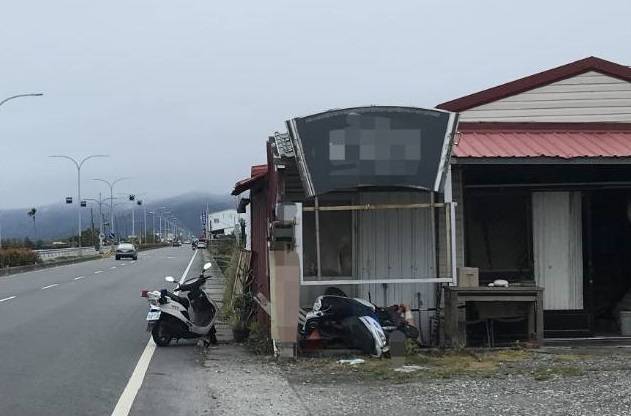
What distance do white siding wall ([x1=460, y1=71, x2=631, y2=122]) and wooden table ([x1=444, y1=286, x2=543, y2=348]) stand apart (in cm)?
323

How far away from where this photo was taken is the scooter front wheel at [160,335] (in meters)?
13.0

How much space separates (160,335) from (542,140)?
7094mm

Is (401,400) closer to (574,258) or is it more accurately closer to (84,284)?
(574,258)

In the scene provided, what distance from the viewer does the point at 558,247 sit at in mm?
13070

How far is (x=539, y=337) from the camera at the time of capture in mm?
11789

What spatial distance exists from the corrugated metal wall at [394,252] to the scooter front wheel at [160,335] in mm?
3319

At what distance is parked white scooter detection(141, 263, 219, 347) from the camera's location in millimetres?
12930

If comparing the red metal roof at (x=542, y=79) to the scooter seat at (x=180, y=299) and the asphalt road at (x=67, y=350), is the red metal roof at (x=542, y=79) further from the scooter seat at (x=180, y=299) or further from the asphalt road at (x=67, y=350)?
the asphalt road at (x=67, y=350)

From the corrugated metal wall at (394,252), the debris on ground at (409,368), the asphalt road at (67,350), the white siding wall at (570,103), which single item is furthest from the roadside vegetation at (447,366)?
the white siding wall at (570,103)

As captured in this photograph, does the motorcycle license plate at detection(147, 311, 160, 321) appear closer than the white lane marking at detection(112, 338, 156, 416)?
No

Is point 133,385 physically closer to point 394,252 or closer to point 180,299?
point 180,299

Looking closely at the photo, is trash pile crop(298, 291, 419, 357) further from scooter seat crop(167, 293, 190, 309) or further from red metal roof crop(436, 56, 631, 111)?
red metal roof crop(436, 56, 631, 111)

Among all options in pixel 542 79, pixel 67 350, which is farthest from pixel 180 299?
pixel 542 79

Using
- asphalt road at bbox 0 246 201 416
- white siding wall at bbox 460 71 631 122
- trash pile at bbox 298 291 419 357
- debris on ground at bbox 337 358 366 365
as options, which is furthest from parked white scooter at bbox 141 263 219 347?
white siding wall at bbox 460 71 631 122
